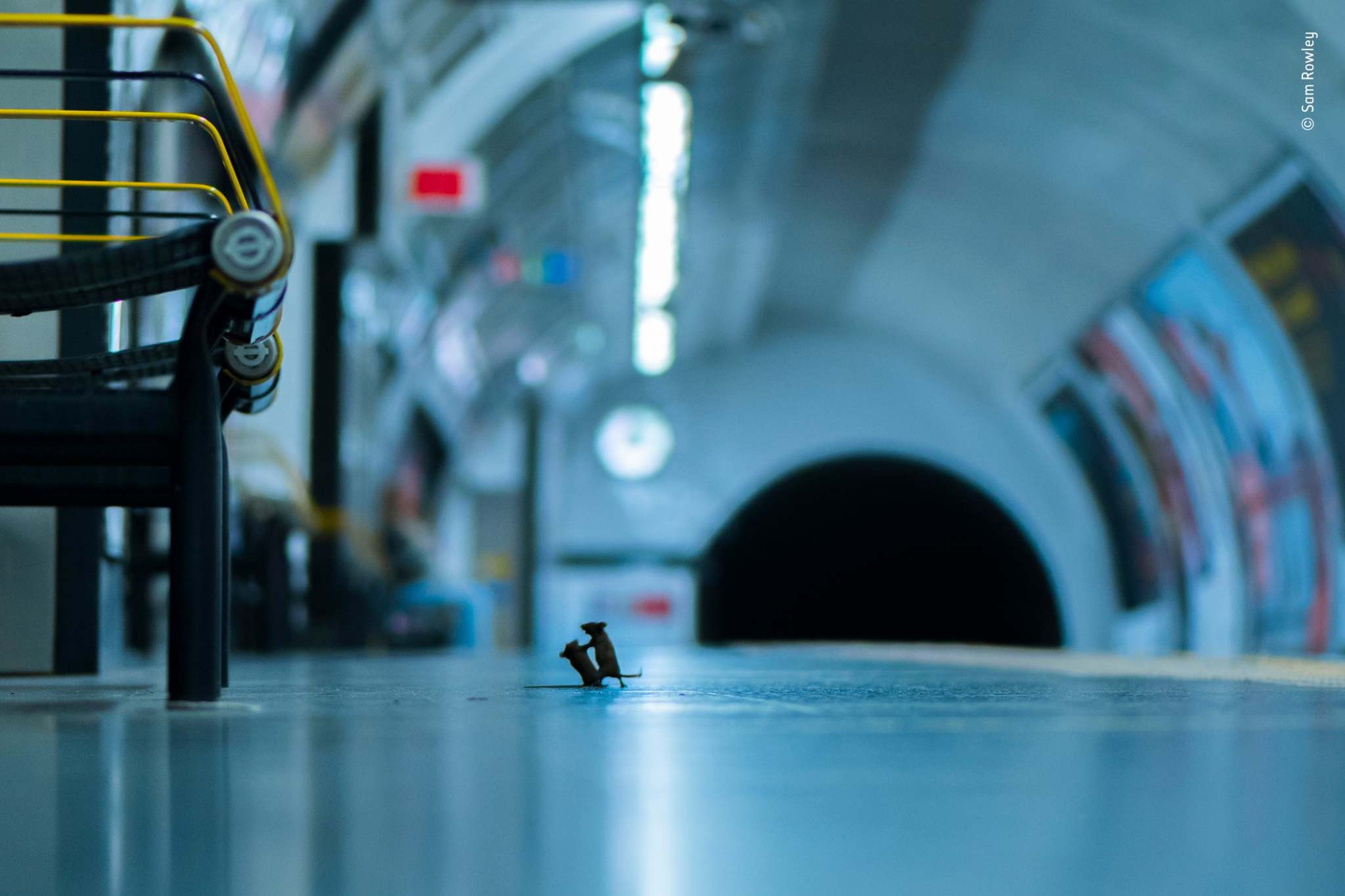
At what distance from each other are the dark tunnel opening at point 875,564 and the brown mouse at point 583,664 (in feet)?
85.9

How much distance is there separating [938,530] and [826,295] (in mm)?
9480

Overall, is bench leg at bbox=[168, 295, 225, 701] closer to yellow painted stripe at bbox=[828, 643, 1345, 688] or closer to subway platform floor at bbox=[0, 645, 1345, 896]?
subway platform floor at bbox=[0, 645, 1345, 896]

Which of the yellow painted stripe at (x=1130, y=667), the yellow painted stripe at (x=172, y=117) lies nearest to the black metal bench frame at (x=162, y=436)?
the yellow painted stripe at (x=172, y=117)

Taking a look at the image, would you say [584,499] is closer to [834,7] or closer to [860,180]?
[860,180]

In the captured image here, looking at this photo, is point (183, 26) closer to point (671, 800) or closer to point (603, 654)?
point (603, 654)

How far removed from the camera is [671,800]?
1.69m

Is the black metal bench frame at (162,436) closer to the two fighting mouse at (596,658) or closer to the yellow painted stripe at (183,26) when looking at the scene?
the yellow painted stripe at (183,26)

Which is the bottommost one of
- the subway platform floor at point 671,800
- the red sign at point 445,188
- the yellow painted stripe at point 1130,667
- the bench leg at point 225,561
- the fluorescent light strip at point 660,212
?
the yellow painted stripe at point 1130,667

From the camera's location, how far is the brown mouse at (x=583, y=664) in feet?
12.1

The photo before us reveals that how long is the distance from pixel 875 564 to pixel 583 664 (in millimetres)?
34359

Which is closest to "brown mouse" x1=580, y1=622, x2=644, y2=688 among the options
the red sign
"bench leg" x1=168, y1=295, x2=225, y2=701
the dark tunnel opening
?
"bench leg" x1=168, y1=295, x2=225, y2=701

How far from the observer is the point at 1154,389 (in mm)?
20438

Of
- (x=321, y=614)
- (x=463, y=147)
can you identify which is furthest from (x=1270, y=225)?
(x=321, y=614)

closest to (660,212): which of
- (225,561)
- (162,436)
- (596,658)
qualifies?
(596,658)
